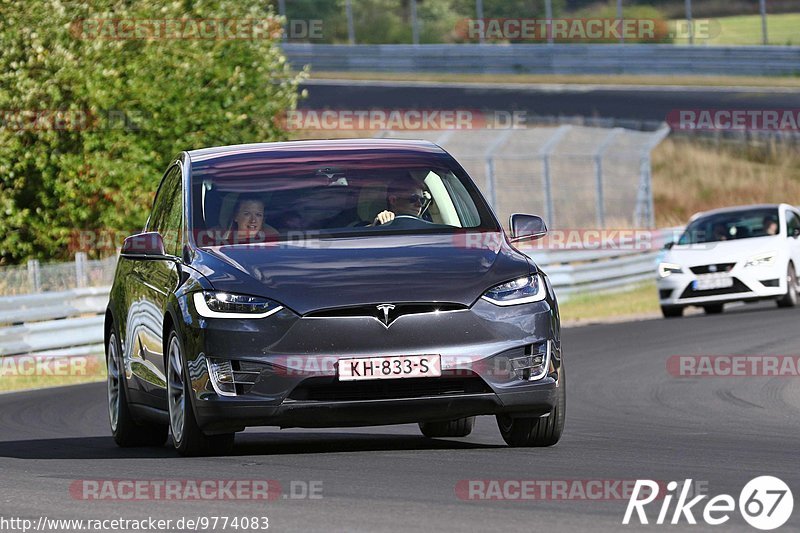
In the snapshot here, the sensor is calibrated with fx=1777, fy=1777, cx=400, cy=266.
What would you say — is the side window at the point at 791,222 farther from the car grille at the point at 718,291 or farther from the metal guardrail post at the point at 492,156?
the metal guardrail post at the point at 492,156

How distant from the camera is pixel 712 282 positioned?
23922 millimetres

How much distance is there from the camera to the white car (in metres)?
23.8

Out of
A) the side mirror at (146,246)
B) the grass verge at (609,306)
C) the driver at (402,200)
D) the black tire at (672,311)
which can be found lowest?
the grass verge at (609,306)

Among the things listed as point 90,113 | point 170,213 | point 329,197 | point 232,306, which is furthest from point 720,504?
point 90,113

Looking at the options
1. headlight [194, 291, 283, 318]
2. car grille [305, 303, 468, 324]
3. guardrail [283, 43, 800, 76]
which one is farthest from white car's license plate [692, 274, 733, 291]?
guardrail [283, 43, 800, 76]

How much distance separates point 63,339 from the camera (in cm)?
2012

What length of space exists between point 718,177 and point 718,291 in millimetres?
20540

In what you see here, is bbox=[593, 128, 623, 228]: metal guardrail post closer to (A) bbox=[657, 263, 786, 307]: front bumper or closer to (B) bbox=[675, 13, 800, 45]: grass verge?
(A) bbox=[657, 263, 786, 307]: front bumper

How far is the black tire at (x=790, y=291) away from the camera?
24.1m

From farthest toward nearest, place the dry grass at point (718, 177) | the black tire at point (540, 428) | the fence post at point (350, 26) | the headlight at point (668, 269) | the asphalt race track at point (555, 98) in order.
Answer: the fence post at point (350, 26), the asphalt race track at point (555, 98), the dry grass at point (718, 177), the headlight at point (668, 269), the black tire at point (540, 428)

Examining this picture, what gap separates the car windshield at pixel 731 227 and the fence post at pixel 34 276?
29.9ft

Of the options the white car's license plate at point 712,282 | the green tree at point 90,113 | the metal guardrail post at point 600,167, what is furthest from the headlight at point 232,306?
the metal guardrail post at point 600,167

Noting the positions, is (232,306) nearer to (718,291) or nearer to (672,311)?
(718,291)

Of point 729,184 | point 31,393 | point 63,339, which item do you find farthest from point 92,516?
point 729,184
